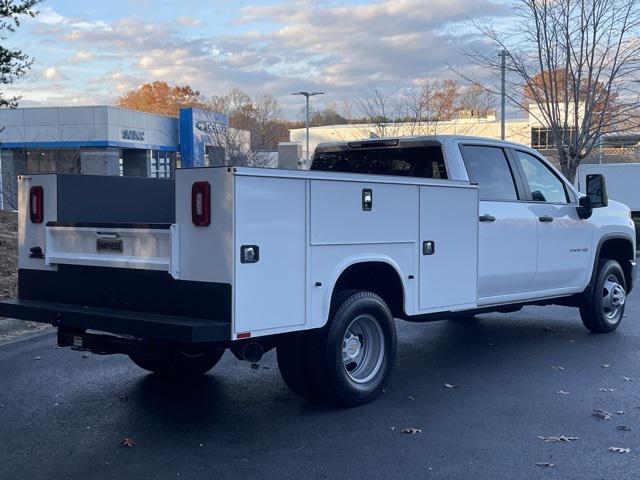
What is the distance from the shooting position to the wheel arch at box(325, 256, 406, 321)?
5.98m

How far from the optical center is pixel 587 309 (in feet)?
30.2

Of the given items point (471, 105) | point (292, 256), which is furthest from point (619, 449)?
point (471, 105)

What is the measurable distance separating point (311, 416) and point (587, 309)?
4.58 meters

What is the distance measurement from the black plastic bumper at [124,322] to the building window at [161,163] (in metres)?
37.0

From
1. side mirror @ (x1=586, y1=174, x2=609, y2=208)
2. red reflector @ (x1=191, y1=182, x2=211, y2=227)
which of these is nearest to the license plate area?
red reflector @ (x1=191, y1=182, x2=211, y2=227)

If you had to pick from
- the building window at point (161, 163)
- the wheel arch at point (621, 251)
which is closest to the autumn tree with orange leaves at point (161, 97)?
the building window at point (161, 163)

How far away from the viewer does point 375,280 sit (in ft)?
21.4

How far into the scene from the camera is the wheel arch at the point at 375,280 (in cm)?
598

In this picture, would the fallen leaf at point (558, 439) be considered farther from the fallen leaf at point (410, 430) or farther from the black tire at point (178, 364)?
the black tire at point (178, 364)

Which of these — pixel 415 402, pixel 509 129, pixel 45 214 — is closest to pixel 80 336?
pixel 45 214

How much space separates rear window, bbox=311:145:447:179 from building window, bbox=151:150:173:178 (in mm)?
34998

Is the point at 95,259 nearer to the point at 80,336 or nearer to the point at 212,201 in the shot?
the point at 80,336

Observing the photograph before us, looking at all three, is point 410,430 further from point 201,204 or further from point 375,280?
point 201,204

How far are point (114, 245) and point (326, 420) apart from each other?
2.02 metres
